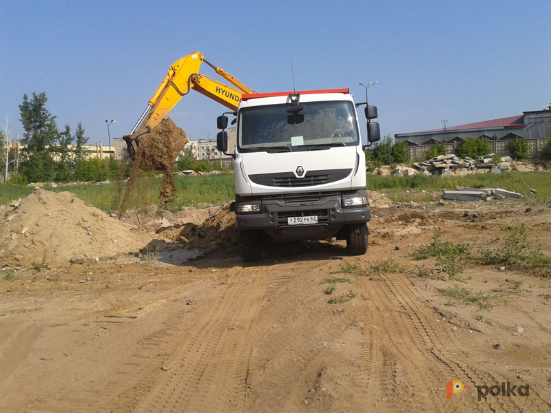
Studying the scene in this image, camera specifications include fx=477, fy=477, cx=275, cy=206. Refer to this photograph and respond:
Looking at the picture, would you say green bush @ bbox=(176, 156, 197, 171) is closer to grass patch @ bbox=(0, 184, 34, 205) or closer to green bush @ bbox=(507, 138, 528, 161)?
grass patch @ bbox=(0, 184, 34, 205)

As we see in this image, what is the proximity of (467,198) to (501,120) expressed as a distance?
4748 centimetres

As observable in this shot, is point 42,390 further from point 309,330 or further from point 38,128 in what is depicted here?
point 38,128

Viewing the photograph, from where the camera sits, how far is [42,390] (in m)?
4.02

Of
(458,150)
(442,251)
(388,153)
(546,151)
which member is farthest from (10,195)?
(546,151)

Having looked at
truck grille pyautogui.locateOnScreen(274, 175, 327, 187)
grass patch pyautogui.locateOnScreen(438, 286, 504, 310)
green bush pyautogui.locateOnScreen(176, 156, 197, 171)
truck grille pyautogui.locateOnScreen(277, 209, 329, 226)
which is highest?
green bush pyautogui.locateOnScreen(176, 156, 197, 171)

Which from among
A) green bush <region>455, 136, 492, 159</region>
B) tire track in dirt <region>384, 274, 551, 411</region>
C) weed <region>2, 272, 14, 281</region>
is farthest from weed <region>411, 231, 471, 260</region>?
green bush <region>455, 136, 492, 159</region>

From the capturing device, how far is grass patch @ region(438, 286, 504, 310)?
206 inches

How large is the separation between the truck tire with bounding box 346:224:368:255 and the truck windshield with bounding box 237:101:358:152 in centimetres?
153

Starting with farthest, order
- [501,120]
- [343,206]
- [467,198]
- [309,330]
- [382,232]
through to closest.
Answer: [501,120] < [467,198] < [382,232] < [343,206] < [309,330]

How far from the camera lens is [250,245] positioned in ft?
28.7

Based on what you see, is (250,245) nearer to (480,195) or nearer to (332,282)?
(332,282)

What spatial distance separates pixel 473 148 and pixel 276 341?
40856 millimetres

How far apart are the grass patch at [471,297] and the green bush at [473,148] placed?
3835 cm

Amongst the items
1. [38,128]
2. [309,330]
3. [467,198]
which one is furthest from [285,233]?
[38,128]
